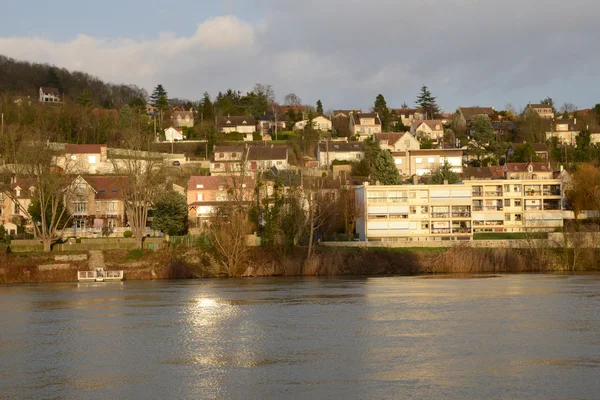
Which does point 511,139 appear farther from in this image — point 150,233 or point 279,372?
point 279,372

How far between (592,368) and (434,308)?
45.3ft

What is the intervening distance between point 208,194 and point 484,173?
32251mm

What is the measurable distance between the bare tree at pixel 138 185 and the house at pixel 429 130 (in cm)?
5341

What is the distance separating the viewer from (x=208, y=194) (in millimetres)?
78188

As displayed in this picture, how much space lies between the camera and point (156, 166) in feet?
239

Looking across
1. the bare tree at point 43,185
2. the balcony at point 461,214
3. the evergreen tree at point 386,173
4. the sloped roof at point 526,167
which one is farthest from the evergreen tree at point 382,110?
the bare tree at point 43,185

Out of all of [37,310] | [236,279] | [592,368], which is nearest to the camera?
[592,368]

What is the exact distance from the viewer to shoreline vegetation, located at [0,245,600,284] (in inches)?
2347

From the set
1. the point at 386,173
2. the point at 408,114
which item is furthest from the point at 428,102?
the point at 386,173

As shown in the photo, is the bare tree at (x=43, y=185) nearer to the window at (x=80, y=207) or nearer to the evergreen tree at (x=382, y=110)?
the window at (x=80, y=207)

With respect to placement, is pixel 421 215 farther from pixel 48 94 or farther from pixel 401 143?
pixel 48 94

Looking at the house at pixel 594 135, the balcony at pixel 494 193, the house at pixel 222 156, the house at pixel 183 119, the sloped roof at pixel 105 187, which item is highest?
the house at pixel 183 119

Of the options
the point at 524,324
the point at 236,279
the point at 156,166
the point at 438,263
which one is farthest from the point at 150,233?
the point at 524,324

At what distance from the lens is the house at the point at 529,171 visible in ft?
275
